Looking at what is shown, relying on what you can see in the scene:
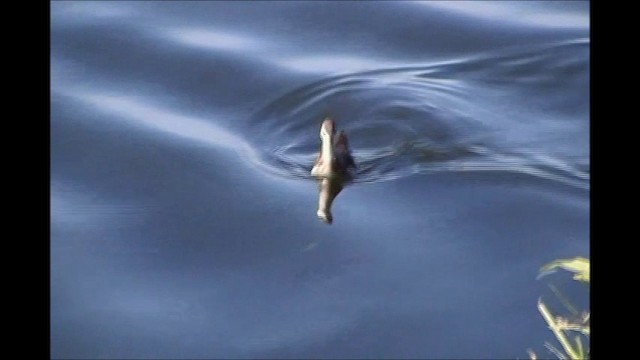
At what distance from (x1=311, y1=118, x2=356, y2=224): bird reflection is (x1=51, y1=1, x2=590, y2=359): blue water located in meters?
0.03

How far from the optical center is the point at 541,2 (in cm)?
349

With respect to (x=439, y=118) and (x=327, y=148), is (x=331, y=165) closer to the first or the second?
(x=327, y=148)

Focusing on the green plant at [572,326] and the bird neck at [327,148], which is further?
the bird neck at [327,148]

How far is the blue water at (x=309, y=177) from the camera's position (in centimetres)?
194

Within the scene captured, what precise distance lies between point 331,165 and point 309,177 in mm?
61

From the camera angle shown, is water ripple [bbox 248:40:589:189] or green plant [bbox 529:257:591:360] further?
water ripple [bbox 248:40:589:189]

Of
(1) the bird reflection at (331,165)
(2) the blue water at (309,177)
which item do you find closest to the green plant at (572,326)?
(2) the blue water at (309,177)

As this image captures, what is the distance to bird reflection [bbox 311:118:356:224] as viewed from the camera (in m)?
2.42

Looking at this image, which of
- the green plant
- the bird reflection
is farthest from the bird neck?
the green plant

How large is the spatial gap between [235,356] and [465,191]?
2.73 feet

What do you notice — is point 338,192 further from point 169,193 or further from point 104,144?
point 104,144

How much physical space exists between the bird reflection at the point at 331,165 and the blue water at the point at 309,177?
0.03m

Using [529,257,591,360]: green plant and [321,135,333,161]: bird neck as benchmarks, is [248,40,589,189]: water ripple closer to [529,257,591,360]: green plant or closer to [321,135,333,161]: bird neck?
[321,135,333,161]: bird neck

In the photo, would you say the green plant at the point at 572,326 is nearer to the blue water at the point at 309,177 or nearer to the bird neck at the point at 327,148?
the blue water at the point at 309,177
